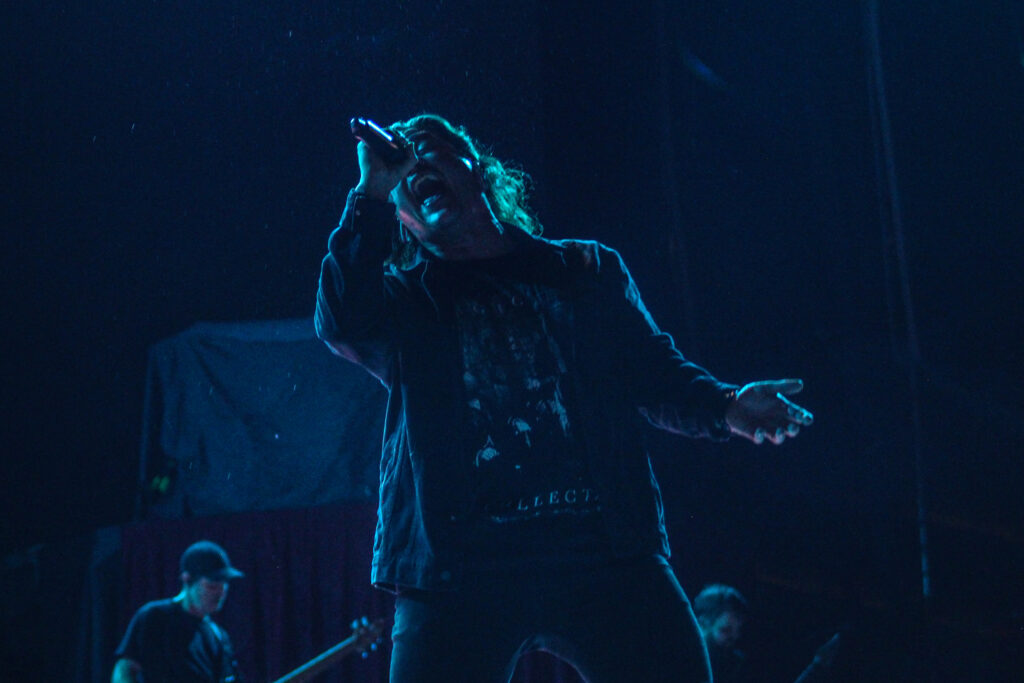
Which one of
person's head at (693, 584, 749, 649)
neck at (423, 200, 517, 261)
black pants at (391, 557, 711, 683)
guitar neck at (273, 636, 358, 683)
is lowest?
guitar neck at (273, 636, 358, 683)

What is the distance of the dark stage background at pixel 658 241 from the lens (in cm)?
226

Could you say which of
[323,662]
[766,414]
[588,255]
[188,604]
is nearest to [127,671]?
[188,604]

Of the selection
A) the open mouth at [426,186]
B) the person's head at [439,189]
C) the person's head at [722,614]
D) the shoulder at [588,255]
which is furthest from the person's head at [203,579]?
the shoulder at [588,255]

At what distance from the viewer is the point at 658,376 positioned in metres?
1.41

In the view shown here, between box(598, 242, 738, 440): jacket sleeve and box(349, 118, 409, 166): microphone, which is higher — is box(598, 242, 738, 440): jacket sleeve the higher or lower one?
the lower one

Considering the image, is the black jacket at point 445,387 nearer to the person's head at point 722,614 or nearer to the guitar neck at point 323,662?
the person's head at point 722,614

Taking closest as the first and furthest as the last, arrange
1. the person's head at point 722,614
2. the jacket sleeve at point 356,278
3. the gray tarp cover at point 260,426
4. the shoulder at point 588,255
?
the jacket sleeve at point 356,278, the shoulder at point 588,255, the person's head at point 722,614, the gray tarp cover at point 260,426

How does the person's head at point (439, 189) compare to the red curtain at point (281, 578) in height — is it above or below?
above

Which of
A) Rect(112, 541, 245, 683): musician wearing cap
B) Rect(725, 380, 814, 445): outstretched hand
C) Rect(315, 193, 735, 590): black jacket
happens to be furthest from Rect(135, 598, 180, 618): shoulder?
Rect(725, 380, 814, 445): outstretched hand

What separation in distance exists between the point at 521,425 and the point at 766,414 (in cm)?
36

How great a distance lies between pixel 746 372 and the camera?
2900 mm

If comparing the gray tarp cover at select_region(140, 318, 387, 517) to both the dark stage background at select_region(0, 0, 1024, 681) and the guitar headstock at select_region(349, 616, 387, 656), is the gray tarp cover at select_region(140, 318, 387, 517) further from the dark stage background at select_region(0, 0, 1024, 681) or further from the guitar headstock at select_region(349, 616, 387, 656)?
the guitar headstock at select_region(349, 616, 387, 656)

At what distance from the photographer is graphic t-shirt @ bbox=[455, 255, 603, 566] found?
4.16 feet

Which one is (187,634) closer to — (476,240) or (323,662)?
(323,662)
